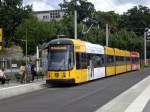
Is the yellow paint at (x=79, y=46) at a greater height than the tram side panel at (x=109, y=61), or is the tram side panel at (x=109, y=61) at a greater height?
the yellow paint at (x=79, y=46)

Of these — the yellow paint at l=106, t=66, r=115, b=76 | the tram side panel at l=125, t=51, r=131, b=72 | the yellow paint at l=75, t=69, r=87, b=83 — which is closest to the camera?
the yellow paint at l=75, t=69, r=87, b=83

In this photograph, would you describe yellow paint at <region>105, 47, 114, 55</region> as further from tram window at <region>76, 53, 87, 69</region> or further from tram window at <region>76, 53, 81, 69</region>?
tram window at <region>76, 53, 81, 69</region>

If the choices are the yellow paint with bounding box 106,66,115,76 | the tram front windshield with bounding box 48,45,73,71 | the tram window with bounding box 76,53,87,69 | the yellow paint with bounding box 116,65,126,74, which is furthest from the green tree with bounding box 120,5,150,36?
the tram front windshield with bounding box 48,45,73,71

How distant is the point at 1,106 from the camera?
21.0 m

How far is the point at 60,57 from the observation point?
1394 inches

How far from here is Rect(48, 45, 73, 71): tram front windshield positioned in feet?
115

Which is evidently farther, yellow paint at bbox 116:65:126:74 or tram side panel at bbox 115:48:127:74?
yellow paint at bbox 116:65:126:74

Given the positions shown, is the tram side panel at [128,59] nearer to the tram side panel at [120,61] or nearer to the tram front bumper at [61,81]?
the tram side panel at [120,61]

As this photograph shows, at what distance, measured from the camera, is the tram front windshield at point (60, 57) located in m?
35.2

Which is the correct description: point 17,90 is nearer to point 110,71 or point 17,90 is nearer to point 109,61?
point 109,61

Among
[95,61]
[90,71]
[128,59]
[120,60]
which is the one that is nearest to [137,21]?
[128,59]

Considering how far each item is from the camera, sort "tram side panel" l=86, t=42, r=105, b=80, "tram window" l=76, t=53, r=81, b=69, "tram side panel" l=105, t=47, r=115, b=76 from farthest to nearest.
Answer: "tram side panel" l=105, t=47, r=115, b=76, "tram side panel" l=86, t=42, r=105, b=80, "tram window" l=76, t=53, r=81, b=69

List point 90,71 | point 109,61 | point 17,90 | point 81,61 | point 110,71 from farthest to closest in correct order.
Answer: point 110,71 < point 109,61 < point 90,71 < point 81,61 < point 17,90

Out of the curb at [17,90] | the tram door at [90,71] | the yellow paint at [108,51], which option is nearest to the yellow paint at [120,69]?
the yellow paint at [108,51]
